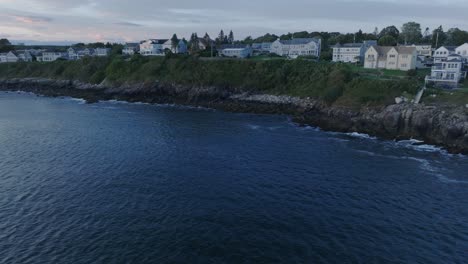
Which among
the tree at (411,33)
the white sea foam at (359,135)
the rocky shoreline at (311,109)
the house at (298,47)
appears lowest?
the white sea foam at (359,135)

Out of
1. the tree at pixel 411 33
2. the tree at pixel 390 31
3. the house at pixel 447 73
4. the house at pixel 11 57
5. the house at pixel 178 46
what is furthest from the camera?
the house at pixel 11 57

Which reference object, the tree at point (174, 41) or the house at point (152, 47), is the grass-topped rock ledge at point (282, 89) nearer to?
the tree at point (174, 41)

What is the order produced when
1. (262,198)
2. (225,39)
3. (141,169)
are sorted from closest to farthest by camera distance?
(262,198)
(141,169)
(225,39)

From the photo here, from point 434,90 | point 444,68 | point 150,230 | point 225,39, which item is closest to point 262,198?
point 150,230

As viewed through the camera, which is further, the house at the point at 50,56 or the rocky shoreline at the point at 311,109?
the house at the point at 50,56

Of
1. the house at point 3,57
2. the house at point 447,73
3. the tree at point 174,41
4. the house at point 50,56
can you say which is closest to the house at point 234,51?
the tree at point 174,41

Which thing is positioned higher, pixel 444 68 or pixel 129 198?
pixel 444 68

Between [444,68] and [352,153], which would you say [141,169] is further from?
[444,68]
